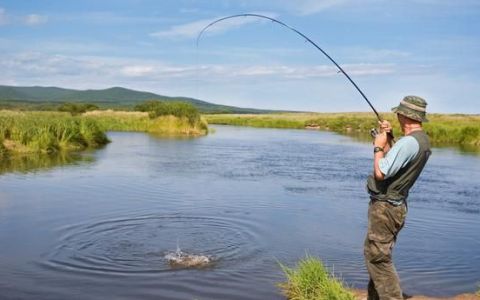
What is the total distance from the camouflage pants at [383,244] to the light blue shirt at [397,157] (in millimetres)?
353

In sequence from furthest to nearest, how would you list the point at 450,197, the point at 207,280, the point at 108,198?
1. the point at 450,197
2. the point at 108,198
3. the point at 207,280

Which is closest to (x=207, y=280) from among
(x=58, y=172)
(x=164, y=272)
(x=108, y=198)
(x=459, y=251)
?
(x=164, y=272)

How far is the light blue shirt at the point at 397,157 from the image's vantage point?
468 centimetres

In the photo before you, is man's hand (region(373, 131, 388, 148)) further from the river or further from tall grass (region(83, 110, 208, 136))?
tall grass (region(83, 110, 208, 136))

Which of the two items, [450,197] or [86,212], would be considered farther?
[450,197]

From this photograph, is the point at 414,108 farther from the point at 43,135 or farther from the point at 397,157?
the point at 43,135

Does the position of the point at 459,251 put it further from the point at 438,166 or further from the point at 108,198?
the point at 438,166

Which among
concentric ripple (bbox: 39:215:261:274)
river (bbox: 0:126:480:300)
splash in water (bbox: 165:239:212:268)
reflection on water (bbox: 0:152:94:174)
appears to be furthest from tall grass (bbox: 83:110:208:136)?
splash in water (bbox: 165:239:212:268)

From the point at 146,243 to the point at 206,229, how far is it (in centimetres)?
138

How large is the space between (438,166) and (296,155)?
6.26 m

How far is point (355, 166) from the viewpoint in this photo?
21203 mm

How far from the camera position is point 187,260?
7859 millimetres

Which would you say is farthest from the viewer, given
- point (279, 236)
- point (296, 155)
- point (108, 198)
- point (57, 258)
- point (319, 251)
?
point (296, 155)

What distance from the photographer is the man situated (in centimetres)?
473
